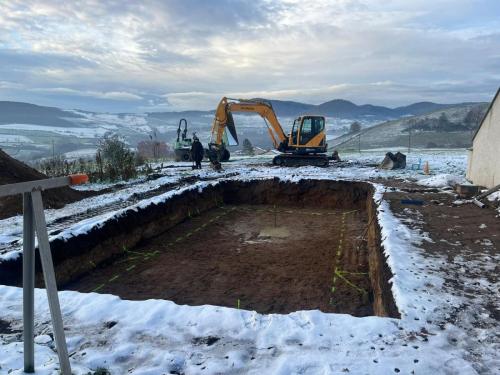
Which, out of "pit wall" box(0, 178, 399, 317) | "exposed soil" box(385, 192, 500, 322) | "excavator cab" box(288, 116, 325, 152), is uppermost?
"excavator cab" box(288, 116, 325, 152)

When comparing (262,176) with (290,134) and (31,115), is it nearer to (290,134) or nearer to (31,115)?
(290,134)

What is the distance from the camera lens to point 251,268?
27.1 ft

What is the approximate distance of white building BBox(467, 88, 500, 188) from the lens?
11672 millimetres

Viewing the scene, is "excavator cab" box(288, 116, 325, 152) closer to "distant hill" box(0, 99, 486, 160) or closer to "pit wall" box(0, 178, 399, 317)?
"pit wall" box(0, 178, 399, 317)

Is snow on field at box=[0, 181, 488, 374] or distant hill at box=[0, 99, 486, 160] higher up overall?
distant hill at box=[0, 99, 486, 160]

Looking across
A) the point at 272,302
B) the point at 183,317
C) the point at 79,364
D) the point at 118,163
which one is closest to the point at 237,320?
the point at 183,317

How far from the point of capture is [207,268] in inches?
328

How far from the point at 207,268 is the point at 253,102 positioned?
1439 centimetres

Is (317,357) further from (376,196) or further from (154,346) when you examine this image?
(376,196)

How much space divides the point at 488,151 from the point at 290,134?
1009 centimetres

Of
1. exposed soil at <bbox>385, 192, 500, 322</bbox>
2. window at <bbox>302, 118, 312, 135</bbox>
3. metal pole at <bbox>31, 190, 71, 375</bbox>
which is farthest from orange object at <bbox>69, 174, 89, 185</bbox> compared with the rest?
window at <bbox>302, 118, 312, 135</bbox>

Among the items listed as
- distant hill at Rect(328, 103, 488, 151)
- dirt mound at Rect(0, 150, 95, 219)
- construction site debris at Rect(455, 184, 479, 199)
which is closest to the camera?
dirt mound at Rect(0, 150, 95, 219)

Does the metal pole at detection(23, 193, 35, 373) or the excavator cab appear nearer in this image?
the metal pole at detection(23, 193, 35, 373)

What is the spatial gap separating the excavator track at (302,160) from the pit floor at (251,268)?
27.1 feet
